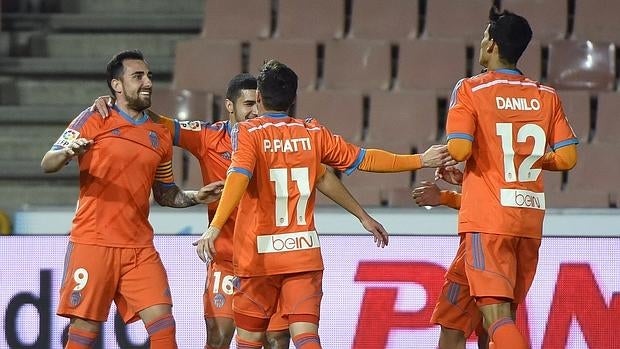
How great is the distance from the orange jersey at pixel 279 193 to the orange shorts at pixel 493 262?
2.24 ft

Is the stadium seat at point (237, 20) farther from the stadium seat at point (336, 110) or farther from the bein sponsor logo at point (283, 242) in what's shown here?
the bein sponsor logo at point (283, 242)

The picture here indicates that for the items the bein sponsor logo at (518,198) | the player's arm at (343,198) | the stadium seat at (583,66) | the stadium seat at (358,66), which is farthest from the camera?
the stadium seat at (358,66)

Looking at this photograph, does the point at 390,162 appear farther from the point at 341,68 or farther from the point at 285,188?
the point at 341,68

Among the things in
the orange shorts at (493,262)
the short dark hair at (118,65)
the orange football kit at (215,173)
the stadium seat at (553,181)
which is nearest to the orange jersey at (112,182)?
the short dark hair at (118,65)

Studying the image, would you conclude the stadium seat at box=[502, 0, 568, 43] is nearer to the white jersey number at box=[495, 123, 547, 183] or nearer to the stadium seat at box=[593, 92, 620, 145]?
the stadium seat at box=[593, 92, 620, 145]

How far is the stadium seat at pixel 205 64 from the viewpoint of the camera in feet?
33.6

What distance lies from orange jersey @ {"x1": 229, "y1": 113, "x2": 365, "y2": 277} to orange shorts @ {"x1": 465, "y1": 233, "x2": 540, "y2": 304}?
26.9 inches

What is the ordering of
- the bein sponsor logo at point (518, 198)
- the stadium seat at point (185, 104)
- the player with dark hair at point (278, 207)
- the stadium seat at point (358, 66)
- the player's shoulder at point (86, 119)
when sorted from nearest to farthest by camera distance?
the player with dark hair at point (278, 207) < the bein sponsor logo at point (518, 198) < the player's shoulder at point (86, 119) < the stadium seat at point (185, 104) < the stadium seat at point (358, 66)

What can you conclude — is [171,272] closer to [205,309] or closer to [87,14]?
[205,309]

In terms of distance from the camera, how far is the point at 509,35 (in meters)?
5.77

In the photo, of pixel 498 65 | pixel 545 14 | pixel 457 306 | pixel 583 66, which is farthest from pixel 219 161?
pixel 545 14

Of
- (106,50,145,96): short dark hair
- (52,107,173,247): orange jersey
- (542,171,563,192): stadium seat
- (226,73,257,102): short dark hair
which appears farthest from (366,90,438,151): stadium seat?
(52,107,173,247): orange jersey

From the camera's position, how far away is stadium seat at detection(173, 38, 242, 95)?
33.6 feet

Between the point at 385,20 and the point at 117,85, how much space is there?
443 cm
